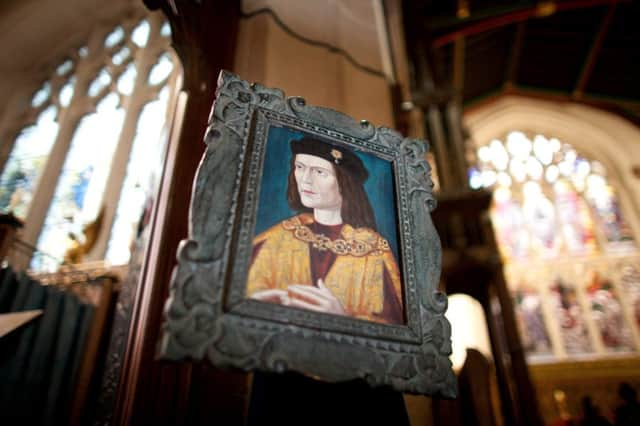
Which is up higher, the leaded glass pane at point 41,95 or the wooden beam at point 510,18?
the wooden beam at point 510,18

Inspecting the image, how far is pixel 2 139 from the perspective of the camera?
16.3ft

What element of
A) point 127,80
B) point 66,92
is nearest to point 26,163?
point 66,92

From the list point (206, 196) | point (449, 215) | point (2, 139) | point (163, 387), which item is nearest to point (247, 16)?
point (206, 196)

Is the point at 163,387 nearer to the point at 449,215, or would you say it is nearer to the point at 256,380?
the point at 256,380

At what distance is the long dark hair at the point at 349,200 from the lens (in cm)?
131

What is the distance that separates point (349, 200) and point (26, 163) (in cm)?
488

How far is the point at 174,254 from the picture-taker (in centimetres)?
189

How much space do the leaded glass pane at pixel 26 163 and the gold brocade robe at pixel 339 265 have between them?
4259 mm

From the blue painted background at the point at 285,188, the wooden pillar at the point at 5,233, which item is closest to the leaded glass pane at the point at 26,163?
the wooden pillar at the point at 5,233

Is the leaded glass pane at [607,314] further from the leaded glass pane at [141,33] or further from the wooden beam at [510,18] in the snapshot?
the leaded glass pane at [141,33]

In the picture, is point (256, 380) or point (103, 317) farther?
point (103, 317)

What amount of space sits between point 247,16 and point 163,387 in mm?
2302

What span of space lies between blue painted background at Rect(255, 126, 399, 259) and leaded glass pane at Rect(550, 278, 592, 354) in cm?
859

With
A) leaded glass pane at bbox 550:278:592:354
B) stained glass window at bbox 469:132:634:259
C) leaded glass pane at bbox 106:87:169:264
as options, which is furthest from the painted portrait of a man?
stained glass window at bbox 469:132:634:259
